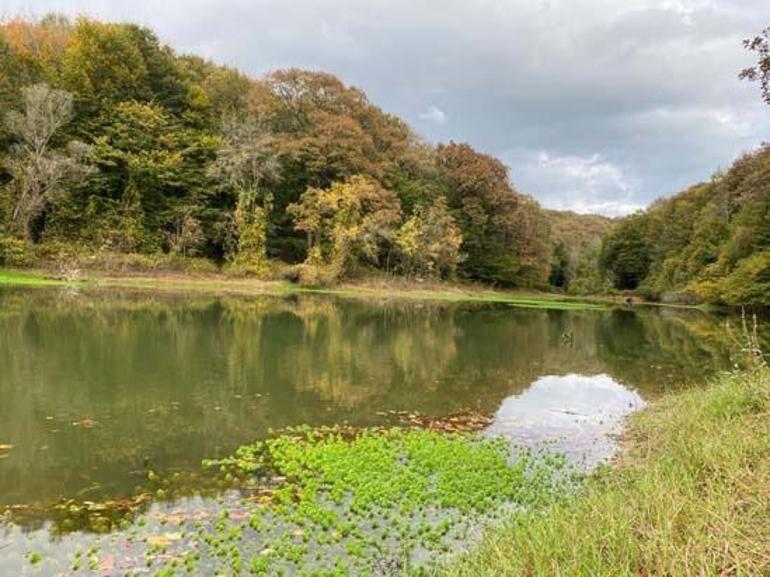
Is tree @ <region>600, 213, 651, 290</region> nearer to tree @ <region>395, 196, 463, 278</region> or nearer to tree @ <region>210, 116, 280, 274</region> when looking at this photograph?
tree @ <region>395, 196, 463, 278</region>

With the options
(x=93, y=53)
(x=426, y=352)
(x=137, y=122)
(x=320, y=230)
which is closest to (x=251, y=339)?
(x=426, y=352)

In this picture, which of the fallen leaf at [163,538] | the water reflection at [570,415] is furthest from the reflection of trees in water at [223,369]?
the fallen leaf at [163,538]

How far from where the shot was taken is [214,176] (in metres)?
55.5

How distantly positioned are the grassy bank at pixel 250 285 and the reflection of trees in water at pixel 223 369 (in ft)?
29.6

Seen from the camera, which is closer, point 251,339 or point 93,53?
point 251,339

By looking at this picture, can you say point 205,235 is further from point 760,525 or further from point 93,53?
point 760,525

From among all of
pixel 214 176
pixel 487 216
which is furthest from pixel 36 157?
pixel 487 216

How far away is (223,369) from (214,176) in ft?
137

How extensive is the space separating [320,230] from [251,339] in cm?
3410

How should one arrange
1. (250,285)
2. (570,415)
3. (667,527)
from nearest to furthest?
(667,527)
(570,415)
(250,285)

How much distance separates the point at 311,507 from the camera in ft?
25.5

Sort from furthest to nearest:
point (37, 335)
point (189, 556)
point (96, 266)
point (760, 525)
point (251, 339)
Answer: point (96, 266) < point (251, 339) < point (37, 335) < point (189, 556) < point (760, 525)

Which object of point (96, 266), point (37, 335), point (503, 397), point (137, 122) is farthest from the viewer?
point (137, 122)

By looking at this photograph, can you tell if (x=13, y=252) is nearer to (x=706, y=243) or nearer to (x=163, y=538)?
(x=163, y=538)
